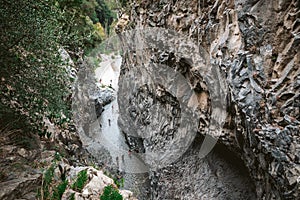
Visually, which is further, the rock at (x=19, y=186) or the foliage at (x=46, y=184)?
the foliage at (x=46, y=184)

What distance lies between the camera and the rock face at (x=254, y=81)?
4.72 m

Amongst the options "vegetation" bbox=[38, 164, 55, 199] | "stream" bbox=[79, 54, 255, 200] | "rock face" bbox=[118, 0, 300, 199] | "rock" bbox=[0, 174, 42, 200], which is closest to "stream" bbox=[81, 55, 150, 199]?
"stream" bbox=[79, 54, 255, 200]

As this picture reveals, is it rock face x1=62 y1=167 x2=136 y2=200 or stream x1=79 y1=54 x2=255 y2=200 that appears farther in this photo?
stream x1=79 y1=54 x2=255 y2=200

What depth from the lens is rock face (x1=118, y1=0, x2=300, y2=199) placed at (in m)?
4.72

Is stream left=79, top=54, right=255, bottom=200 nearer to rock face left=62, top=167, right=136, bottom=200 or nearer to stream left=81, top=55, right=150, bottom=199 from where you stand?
stream left=81, top=55, right=150, bottom=199

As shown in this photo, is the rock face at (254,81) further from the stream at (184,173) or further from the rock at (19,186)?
the rock at (19,186)

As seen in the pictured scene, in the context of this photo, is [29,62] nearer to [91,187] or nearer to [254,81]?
[91,187]

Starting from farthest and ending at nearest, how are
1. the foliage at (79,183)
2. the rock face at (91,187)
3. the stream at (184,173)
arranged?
1. the stream at (184,173)
2. the foliage at (79,183)
3. the rock face at (91,187)

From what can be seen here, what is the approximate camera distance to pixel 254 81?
548 centimetres

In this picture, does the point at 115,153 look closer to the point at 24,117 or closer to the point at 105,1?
the point at 24,117

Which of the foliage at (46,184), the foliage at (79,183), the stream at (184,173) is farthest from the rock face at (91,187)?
the stream at (184,173)

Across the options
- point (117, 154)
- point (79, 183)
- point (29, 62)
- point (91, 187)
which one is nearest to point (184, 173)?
point (91, 187)

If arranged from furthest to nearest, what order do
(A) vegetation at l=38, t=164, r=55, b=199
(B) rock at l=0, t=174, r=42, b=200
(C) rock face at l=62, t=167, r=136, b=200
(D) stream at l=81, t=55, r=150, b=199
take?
(D) stream at l=81, t=55, r=150, b=199 < (C) rock face at l=62, t=167, r=136, b=200 < (A) vegetation at l=38, t=164, r=55, b=199 < (B) rock at l=0, t=174, r=42, b=200

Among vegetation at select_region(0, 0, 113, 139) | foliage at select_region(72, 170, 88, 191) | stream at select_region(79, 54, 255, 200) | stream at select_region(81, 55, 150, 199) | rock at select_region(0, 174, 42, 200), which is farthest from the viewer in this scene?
stream at select_region(81, 55, 150, 199)
